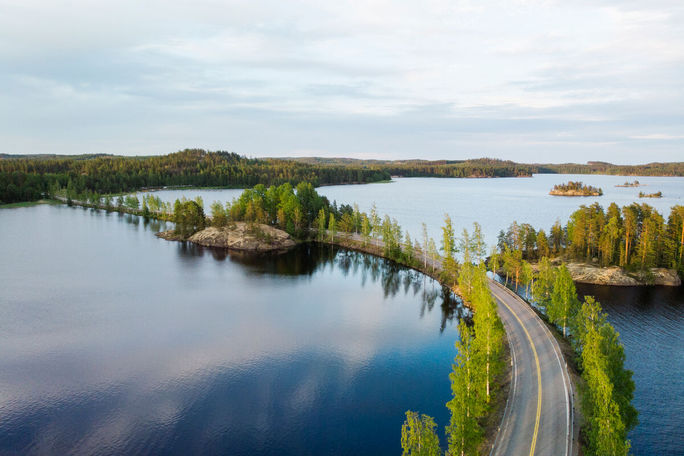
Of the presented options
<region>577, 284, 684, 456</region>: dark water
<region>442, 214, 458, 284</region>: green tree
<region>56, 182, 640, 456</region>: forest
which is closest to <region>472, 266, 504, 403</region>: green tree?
<region>56, 182, 640, 456</region>: forest

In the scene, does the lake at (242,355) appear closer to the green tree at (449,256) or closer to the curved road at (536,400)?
the green tree at (449,256)

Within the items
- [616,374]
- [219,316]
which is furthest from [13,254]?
[616,374]

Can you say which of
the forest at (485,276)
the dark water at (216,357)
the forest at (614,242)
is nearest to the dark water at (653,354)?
the forest at (485,276)

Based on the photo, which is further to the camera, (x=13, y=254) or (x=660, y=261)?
(x=13, y=254)

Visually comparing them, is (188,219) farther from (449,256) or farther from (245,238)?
(449,256)

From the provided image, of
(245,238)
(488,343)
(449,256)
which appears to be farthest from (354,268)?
(488,343)

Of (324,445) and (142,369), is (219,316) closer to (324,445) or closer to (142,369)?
(142,369)

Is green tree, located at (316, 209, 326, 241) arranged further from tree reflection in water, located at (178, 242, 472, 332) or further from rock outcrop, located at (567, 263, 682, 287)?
rock outcrop, located at (567, 263, 682, 287)
